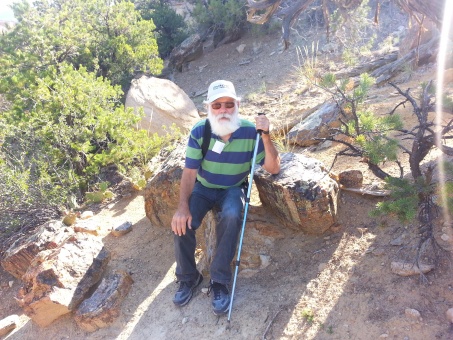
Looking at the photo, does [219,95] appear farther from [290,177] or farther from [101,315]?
[101,315]

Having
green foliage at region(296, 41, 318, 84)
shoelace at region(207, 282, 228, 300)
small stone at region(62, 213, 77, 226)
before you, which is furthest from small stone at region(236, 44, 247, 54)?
shoelace at region(207, 282, 228, 300)

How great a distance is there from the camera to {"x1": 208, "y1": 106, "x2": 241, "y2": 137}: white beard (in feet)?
10.2

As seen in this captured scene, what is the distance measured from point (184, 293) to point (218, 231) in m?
0.63

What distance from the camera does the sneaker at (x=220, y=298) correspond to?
292 cm

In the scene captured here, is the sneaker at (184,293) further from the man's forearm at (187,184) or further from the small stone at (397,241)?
the small stone at (397,241)

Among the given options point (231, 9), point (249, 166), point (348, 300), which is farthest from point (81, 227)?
point (231, 9)

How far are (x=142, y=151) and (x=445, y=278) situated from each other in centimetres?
459

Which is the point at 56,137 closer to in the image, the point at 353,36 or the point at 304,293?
the point at 304,293

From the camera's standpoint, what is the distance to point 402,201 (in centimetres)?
244

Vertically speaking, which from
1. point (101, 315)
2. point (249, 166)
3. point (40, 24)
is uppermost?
point (40, 24)

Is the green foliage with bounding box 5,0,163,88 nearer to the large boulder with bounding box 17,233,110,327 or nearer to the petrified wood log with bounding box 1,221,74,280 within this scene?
the petrified wood log with bounding box 1,221,74,280

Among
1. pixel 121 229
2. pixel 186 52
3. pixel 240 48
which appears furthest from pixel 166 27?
pixel 121 229

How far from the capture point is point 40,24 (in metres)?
8.48

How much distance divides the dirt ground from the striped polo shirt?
1.91ft
